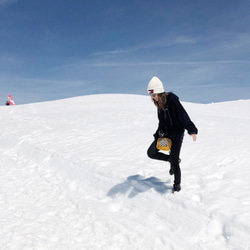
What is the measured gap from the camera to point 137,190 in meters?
5.42

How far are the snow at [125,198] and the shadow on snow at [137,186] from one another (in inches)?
0.8

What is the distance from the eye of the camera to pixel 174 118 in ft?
15.0

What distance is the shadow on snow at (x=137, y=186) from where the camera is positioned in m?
5.23

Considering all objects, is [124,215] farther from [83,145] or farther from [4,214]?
[83,145]

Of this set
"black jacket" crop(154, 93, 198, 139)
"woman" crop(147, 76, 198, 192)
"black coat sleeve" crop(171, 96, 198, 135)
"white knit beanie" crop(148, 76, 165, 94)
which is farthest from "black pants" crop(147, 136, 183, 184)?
"white knit beanie" crop(148, 76, 165, 94)

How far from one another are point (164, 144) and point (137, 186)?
4.28ft

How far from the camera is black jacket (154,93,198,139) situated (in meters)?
4.45

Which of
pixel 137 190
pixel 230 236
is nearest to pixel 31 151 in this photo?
pixel 137 190

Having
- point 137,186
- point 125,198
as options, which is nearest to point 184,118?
point 137,186

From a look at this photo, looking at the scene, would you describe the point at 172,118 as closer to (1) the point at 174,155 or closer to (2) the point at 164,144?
(2) the point at 164,144

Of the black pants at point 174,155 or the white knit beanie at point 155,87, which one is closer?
the white knit beanie at point 155,87

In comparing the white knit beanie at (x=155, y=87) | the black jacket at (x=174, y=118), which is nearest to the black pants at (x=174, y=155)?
the black jacket at (x=174, y=118)

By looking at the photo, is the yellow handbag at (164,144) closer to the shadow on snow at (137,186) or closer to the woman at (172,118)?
the woman at (172,118)

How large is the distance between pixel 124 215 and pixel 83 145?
5.14m
